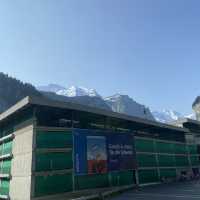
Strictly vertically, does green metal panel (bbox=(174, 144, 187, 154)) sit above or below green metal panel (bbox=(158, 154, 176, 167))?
above

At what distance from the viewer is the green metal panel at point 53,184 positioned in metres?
24.2

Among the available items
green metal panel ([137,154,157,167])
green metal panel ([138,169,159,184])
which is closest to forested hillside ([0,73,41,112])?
green metal panel ([137,154,157,167])

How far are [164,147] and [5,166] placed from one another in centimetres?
2142

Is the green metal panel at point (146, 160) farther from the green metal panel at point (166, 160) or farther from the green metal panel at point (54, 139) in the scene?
the green metal panel at point (54, 139)

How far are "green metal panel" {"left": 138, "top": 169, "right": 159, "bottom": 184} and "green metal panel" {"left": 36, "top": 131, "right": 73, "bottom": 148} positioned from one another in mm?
11055

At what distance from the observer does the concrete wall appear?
81.1 ft

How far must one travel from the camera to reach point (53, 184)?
A: 2520 cm

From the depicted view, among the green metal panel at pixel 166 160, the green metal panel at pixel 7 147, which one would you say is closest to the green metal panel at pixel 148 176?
the green metal panel at pixel 166 160

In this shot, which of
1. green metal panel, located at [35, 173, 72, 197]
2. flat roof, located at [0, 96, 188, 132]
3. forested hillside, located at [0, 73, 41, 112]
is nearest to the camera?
green metal panel, located at [35, 173, 72, 197]

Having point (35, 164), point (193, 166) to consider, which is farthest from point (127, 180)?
point (193, 166)

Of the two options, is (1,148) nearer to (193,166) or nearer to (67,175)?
(67,175)

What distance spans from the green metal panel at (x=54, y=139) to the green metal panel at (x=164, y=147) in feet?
50.5

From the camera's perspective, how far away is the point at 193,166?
145ft

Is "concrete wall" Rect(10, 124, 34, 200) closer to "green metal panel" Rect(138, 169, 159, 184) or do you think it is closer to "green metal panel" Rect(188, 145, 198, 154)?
"green metal panel" Rect(138, 169, 159, 184)
